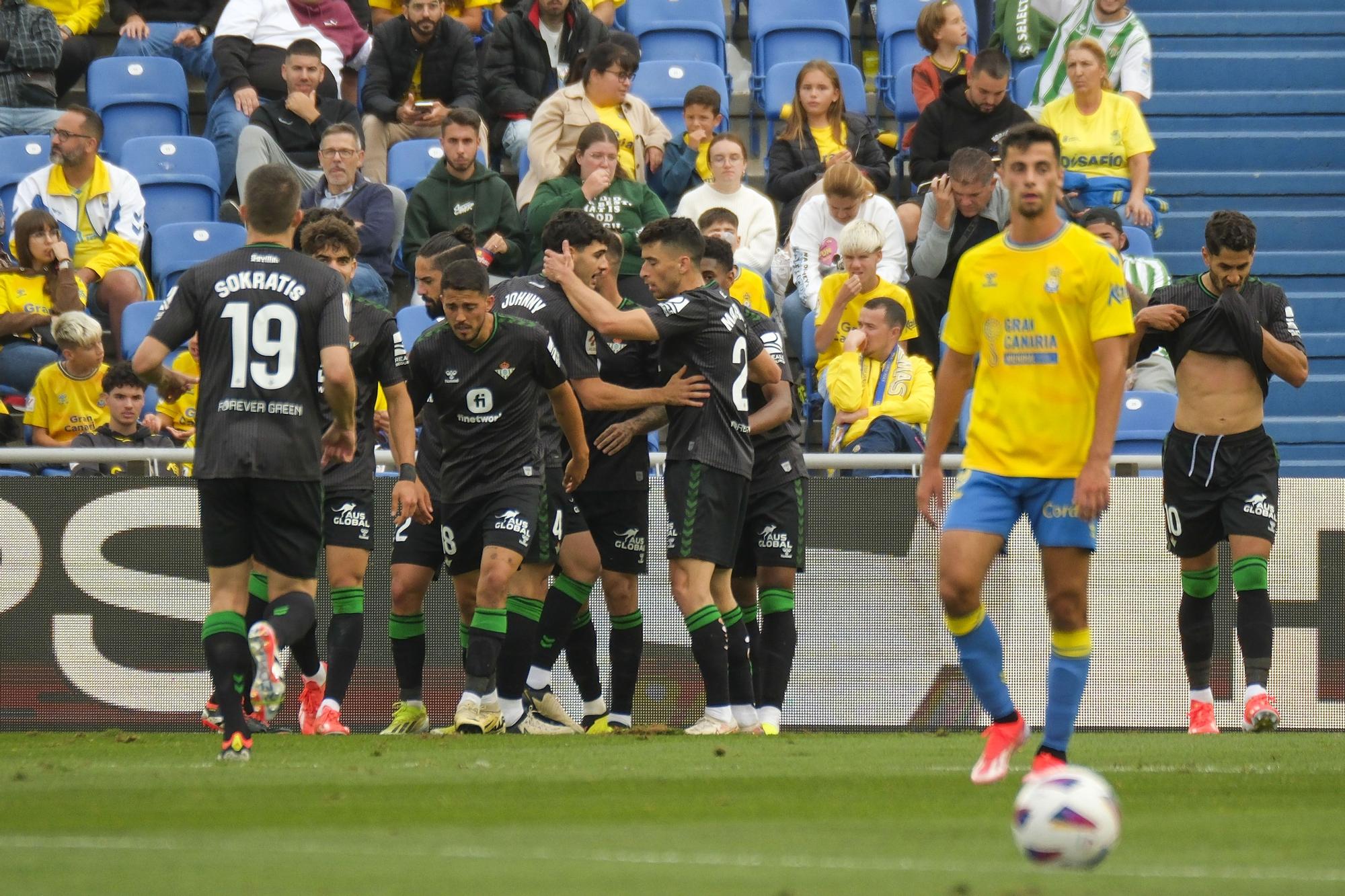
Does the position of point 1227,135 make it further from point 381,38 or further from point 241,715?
point 241,715

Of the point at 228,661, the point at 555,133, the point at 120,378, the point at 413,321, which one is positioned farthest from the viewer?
the point at 555,133

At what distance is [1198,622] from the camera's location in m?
9.52

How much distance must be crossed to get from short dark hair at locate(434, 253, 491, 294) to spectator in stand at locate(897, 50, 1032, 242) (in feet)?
18.2

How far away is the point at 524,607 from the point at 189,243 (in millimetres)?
5401

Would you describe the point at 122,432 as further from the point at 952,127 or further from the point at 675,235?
the point at 952,127

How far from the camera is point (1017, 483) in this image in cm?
641

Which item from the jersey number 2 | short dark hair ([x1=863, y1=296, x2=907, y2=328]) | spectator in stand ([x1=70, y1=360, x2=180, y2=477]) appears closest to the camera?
the jersey number 2

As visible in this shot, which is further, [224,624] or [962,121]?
[962,121]

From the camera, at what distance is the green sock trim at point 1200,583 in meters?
9.55

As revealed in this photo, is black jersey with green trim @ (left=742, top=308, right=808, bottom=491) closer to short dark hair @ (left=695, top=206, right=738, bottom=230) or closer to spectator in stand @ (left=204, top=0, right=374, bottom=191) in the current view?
short dark hair @ (left=695, top=206, right=738, bottom=230)

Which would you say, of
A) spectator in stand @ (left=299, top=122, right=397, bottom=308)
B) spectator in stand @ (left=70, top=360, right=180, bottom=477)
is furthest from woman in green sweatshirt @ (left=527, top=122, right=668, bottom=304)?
spectator in stand @ (left=70, top=360, right=180, bottom=477)

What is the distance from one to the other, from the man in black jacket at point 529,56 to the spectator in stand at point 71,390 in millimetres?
4116

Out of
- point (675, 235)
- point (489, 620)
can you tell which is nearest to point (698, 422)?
point (675, 235)

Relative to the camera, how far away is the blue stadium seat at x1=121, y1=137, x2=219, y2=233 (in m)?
13.9
